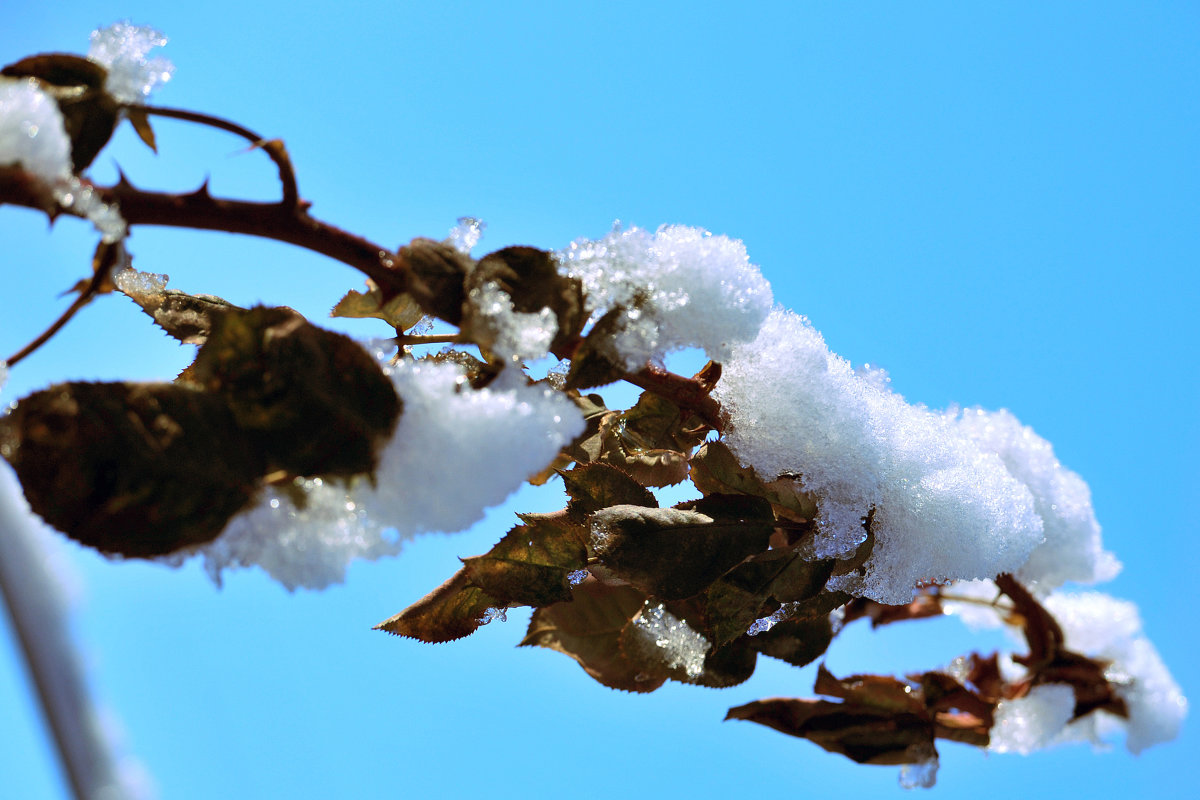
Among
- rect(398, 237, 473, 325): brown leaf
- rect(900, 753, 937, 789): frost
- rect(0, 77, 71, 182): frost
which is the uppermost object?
rect(0, 77, 71, 182): frost

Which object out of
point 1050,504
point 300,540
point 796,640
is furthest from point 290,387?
point 1050,504

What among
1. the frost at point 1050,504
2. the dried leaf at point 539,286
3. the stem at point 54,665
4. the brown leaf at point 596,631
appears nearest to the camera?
the stem at point 54,665

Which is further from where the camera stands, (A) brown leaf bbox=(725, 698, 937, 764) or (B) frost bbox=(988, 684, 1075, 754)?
(B) frost bbox=(988, 684, 1075, 754)

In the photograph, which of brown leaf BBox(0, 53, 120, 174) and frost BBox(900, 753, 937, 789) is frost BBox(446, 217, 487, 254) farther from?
frost BBox(900, 753, 937, 789)

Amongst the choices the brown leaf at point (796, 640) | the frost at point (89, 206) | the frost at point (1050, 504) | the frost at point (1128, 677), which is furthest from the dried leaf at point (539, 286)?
the frost at point (1128, 677)

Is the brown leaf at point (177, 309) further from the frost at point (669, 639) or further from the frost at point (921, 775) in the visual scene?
the frost at point (921, 775)

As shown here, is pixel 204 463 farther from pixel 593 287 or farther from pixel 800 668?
pixel 800 668

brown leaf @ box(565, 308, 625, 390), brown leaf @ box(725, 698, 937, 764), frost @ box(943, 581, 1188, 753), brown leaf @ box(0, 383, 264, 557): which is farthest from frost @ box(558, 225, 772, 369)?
frost @ box(943, 581, 1188, 753)
